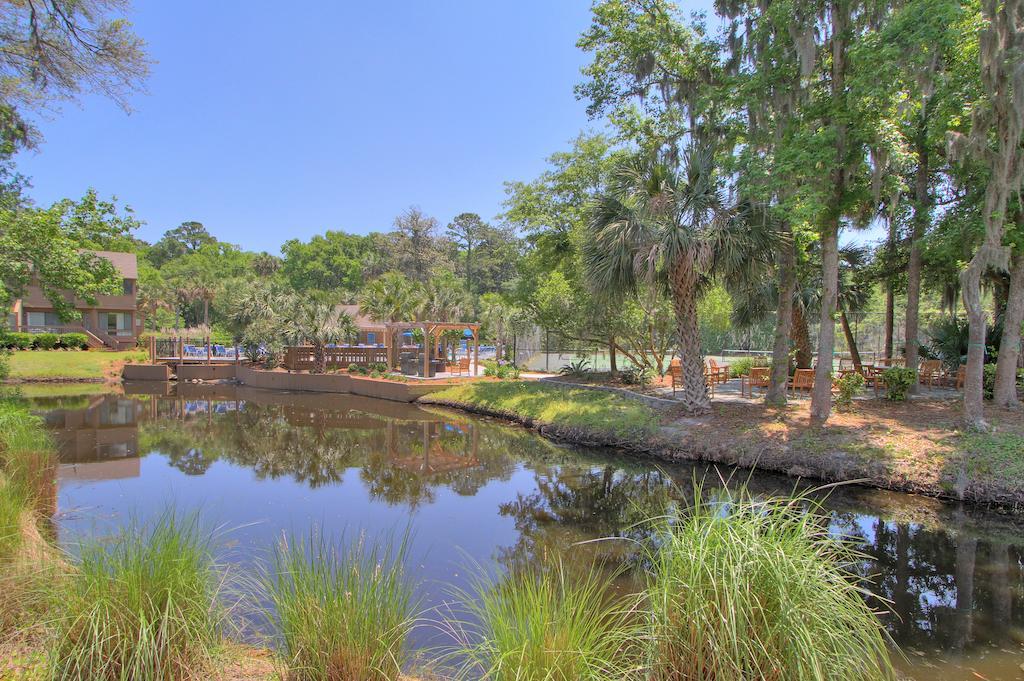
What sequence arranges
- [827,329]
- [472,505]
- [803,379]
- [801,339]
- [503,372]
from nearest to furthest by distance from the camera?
1. [472,505]
2. [827,329]
3. [803,379]
4. [801,339]
5. [503,372]

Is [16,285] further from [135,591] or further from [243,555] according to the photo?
[135,591]

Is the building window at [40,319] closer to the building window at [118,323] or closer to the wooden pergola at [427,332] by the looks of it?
the building window at [118,323]

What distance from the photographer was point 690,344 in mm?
12102

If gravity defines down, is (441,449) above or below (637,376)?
below

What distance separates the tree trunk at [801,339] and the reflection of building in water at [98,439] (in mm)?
16252

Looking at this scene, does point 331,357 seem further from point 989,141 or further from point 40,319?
point 989,141

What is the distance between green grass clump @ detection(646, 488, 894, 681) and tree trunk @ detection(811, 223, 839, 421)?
8.99m

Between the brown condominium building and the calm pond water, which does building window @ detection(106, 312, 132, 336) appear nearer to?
the brown condominium building

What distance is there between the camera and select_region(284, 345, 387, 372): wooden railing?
85.3 ft

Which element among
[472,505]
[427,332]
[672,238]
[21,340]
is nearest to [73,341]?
[21,340]

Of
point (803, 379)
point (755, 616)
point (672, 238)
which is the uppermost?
point (672, 238)

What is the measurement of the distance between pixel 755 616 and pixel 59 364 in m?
33.4

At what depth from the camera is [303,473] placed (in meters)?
10.1

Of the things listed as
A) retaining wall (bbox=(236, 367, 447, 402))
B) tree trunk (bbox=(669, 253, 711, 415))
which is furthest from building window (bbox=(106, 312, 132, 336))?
tree trunk (bbox=(669, 253, 711, 415))
